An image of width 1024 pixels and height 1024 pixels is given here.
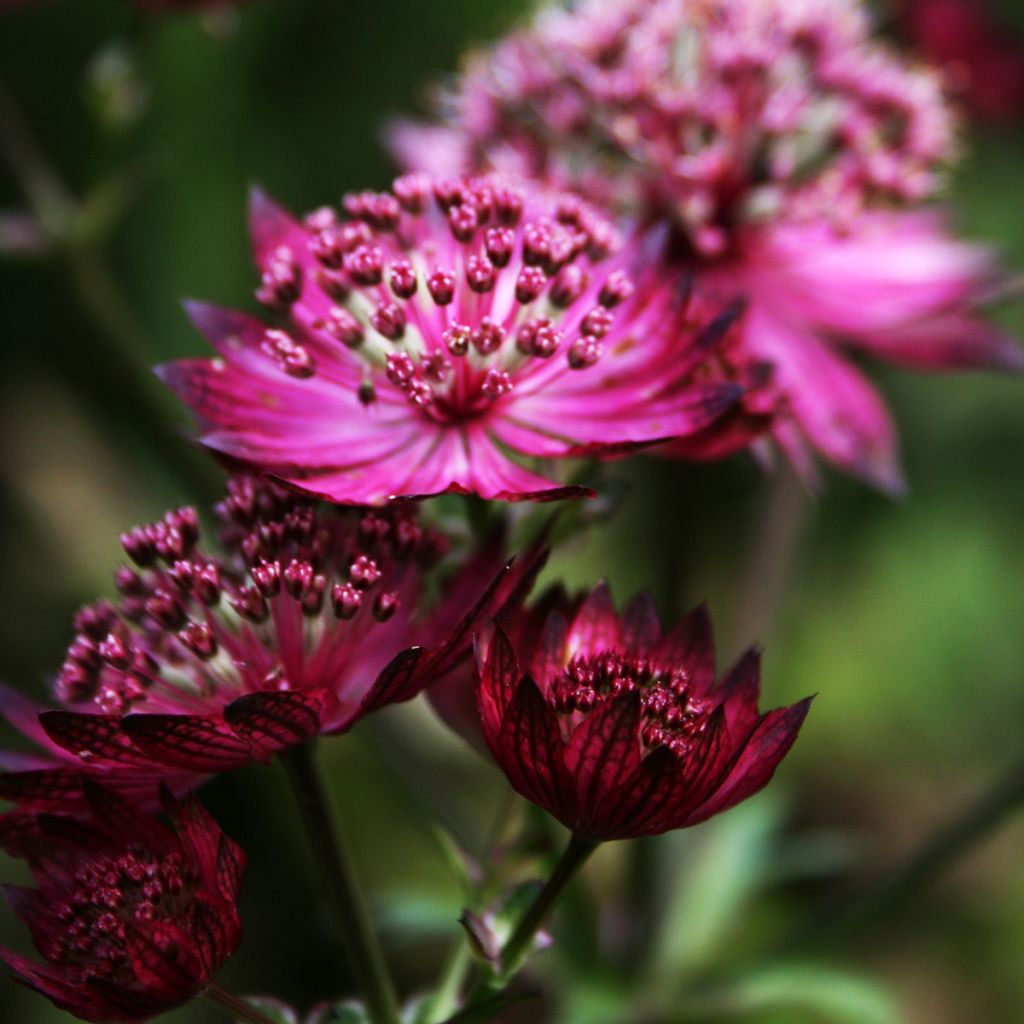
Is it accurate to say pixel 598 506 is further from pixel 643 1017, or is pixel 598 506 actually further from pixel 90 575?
pixel 90 575

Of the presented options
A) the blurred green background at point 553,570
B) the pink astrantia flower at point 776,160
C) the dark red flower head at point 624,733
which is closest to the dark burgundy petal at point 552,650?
the dark red flower head at point 624,733

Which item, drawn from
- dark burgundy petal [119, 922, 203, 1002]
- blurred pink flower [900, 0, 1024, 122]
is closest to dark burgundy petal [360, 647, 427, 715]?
dark burgundy petal [119, 922, 203, 1002]

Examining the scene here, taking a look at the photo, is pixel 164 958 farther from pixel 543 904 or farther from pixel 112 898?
pixel 543 904

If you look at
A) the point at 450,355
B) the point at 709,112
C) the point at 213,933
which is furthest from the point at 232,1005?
the point at 709,112

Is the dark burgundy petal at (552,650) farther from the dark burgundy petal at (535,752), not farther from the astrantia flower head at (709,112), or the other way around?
the astrantia flower head at (709,112)

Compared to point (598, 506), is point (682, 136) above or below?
above

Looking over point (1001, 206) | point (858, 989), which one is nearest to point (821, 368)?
point (858, 989)

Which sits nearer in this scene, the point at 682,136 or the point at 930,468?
the point at 682,136
